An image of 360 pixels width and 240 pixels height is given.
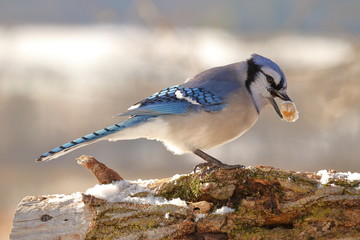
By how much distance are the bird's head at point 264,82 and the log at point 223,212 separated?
375mm

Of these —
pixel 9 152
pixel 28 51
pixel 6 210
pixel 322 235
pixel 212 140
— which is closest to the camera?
pixel 322 235

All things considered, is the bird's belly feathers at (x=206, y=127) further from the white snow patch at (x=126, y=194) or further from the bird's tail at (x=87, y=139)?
the white snow patch at (x=126, y=194)

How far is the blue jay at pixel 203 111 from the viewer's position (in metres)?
1.75

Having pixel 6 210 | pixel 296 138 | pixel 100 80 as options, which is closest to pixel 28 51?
pixel 100 80

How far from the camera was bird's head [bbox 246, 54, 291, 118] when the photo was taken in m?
1.80

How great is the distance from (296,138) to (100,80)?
1117 millimetres

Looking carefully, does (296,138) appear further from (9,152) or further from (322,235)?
(322,235)

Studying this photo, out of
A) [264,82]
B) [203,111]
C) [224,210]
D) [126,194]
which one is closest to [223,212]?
[224,210]

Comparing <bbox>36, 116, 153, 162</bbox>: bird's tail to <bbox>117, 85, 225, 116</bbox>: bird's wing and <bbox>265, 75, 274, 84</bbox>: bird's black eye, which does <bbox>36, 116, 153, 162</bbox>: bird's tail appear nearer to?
<bbox>117, 85, 225, 116</bbox>: bird's wing

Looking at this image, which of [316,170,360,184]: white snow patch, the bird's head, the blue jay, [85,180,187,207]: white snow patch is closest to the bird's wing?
the blue jay

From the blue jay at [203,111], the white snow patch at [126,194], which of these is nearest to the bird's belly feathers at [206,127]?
the blue jay at [203,111]

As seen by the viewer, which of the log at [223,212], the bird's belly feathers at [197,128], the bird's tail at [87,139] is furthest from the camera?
the bird's belly feathers at [197,128]

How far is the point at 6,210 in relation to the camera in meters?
3.07

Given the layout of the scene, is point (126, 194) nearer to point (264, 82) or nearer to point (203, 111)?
point (203, 111)
